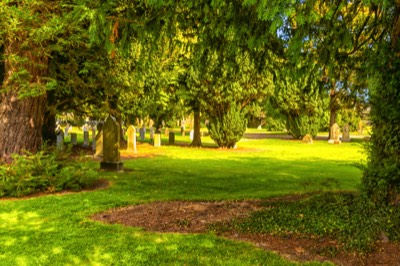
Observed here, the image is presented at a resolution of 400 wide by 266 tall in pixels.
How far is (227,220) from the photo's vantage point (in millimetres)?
6898

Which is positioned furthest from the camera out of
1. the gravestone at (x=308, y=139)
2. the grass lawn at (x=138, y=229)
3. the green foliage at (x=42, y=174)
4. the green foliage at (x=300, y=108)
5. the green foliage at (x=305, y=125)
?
the green foliage at (x=305, y=125)

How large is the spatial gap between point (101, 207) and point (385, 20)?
6837 millimetres

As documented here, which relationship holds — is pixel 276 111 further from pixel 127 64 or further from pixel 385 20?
pixel 385 20

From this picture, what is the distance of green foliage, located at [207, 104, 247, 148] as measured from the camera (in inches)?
966

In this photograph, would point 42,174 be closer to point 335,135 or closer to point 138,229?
point 138,229

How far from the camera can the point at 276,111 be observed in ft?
118

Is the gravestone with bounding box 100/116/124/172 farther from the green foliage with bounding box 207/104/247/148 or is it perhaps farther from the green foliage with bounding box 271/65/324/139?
the green foliage with bounding box 271/65/324/139

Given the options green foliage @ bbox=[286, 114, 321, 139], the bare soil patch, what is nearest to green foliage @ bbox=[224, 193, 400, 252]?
the bare soil patch

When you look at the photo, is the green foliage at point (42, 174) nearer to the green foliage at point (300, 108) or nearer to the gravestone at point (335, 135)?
the green foliage at point (300, 108)

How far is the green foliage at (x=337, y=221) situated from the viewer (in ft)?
18.2

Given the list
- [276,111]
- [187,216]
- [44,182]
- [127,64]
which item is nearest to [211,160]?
[127,64]

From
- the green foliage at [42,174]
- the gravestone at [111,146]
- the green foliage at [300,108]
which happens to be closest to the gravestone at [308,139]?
the green foliage at [300,108]

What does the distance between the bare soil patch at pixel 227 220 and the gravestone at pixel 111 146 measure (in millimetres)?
5650

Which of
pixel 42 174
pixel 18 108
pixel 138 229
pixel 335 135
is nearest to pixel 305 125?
pixel 335 135
